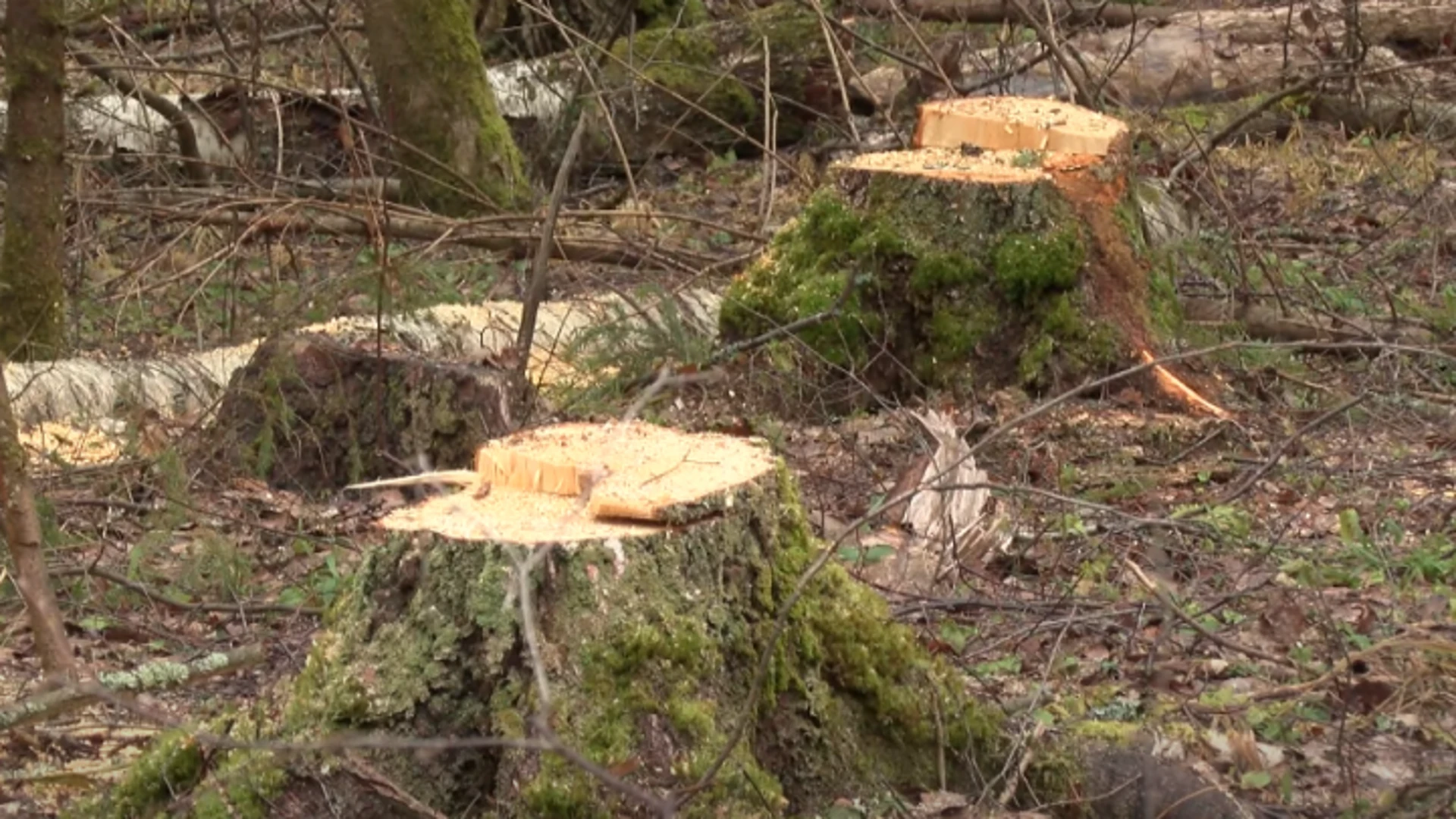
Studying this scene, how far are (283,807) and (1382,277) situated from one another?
Answer: 5.97 metres

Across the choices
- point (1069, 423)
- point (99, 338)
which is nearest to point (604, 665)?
point (1069, 423)

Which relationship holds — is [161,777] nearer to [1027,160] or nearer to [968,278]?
[968,278]

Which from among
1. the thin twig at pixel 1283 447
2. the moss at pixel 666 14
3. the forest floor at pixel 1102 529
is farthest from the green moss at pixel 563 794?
the moss at pixel 666 14

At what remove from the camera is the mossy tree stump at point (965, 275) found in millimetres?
6617

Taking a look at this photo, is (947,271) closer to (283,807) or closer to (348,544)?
(348,544)

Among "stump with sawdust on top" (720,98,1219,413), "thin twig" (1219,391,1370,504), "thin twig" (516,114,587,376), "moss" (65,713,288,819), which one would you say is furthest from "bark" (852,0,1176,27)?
Answer: "moss" (65,713,288,819)

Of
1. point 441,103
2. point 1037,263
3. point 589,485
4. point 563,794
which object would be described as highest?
point 441,103

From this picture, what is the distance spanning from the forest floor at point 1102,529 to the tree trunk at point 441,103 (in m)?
0.85

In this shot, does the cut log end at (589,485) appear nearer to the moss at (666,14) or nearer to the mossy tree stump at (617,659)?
the mossy tree stump at (617,659)

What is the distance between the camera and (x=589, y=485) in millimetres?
3600

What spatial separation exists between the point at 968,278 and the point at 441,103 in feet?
11.8

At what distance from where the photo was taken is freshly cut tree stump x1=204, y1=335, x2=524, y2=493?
6.24 m

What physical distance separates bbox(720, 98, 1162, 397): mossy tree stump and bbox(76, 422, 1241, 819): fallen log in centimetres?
298

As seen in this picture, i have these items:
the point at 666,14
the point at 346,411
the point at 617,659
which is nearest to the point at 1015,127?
the point at 346,411
